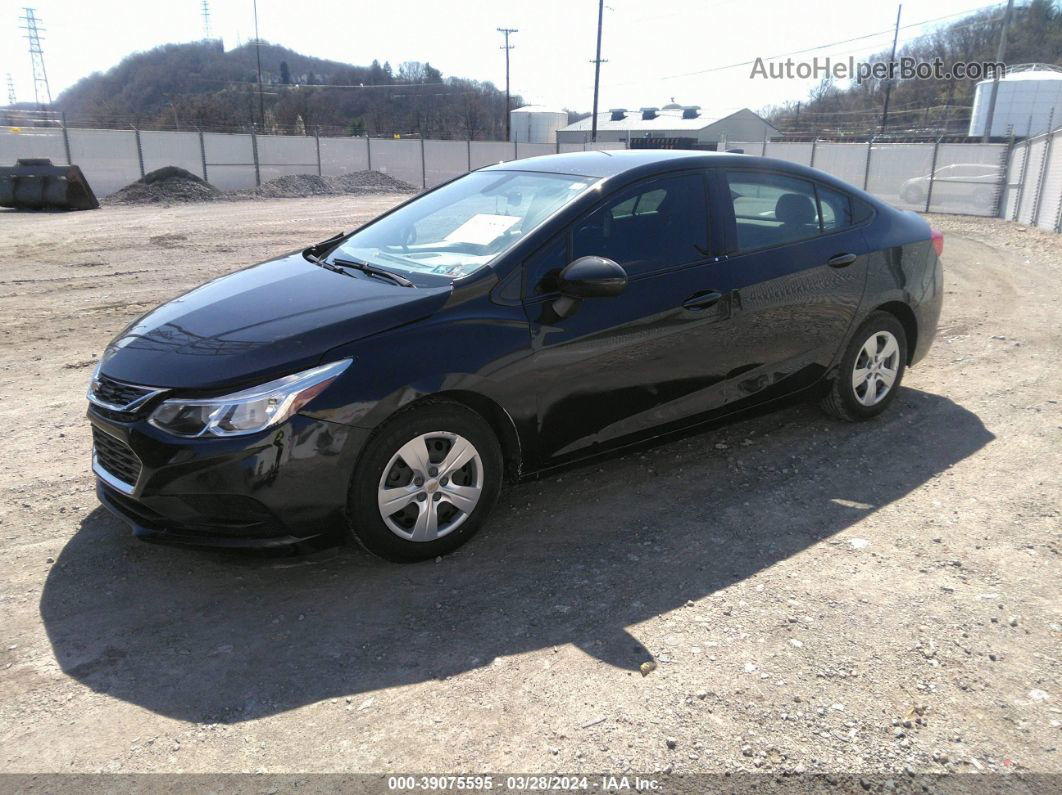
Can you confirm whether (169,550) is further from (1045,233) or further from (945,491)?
(1045,233)

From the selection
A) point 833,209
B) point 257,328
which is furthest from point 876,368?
point 257,328

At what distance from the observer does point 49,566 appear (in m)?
3.65

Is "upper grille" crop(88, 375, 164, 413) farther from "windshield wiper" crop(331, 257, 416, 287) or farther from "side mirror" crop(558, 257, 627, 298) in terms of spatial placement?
"side mirror" crop(558, 257, 627, 298)

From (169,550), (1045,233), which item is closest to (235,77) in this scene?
(1045,233)

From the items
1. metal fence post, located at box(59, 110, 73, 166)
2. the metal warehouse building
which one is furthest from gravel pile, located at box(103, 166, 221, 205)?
the metal warehouse building

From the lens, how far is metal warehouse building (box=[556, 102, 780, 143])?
6831 centimetres

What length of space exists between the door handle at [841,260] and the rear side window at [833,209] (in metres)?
0.17

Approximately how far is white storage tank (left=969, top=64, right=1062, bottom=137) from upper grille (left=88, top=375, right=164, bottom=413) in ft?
162

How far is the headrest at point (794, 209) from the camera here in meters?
4.85

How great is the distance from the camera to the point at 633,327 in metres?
4.08

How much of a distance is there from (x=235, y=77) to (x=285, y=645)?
5207 inches

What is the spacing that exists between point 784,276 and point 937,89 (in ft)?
294

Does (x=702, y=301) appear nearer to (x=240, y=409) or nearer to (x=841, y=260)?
(x=841, y=260)

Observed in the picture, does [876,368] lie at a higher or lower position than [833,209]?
lower
